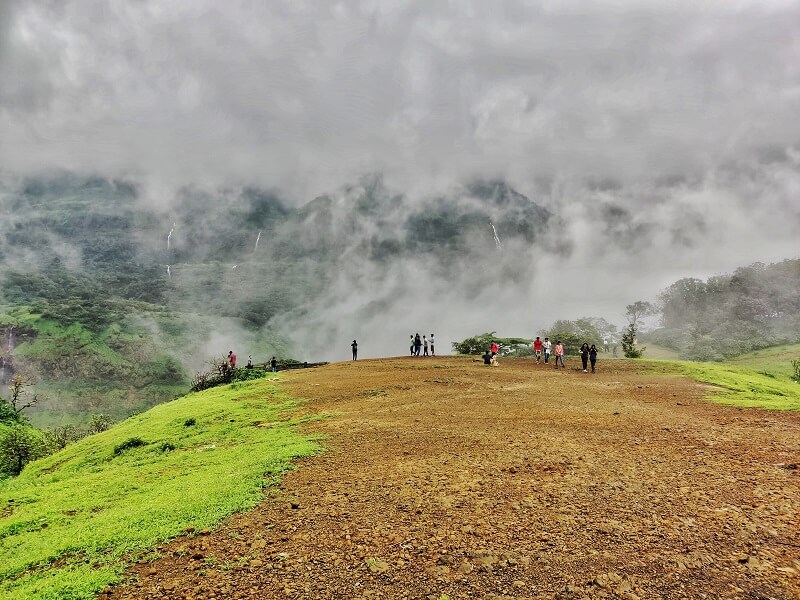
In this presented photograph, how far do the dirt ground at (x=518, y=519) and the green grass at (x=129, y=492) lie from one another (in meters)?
0.65

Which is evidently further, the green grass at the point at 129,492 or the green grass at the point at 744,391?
the green grass at the point at 744,391

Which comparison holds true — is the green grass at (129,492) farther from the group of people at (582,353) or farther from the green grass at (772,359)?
the green grass at (772,359)

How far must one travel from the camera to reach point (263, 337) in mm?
154500

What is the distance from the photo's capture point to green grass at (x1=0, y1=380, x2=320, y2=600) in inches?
271

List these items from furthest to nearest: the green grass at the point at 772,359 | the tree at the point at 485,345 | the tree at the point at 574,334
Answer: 1. the tree at the point at 574,334
2. the green grass at the point at 772,359
3. the tree at the point at 485,345

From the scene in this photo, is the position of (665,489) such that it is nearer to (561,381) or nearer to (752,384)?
(561,381)

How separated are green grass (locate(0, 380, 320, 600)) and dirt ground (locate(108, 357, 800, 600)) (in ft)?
2.13

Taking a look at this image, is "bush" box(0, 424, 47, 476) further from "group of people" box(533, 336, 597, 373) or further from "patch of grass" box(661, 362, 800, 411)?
"group of people" box(533, 336, 597, 373)

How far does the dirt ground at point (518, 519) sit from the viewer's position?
5918mm

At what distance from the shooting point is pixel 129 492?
34.0ft

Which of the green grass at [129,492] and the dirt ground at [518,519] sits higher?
the dirt ground at [518,519]

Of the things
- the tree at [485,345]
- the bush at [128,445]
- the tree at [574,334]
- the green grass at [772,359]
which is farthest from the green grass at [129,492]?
the green grass at [772,359]

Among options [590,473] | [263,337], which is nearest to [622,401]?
[590,473]

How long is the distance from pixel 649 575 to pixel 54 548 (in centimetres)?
890
